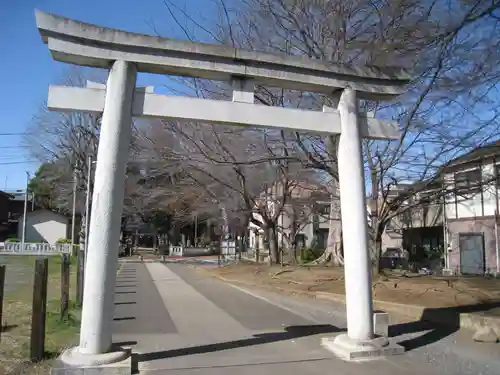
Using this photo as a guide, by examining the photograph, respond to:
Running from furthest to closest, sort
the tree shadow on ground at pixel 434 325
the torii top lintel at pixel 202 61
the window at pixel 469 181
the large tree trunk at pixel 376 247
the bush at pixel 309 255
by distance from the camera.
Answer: the bush at pixel 309 255, the large tree trunk at pixel 376 247, the window at pixel 469 181, the tree shadow on ground at pixel 434 325, the torii top lintel at pixel 202 61

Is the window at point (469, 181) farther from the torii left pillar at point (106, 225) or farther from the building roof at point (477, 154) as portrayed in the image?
the torii left pillar at point (106, 225)

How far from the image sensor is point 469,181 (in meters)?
14.2

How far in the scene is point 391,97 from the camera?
820cm

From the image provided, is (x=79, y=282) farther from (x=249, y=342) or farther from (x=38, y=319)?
(x=249, y=342)

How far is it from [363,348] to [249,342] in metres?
1.95

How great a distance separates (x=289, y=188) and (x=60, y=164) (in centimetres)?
2721

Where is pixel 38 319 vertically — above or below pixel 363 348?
above

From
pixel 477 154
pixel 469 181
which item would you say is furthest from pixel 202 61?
pixel 469 181

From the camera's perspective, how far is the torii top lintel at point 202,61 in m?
6.61

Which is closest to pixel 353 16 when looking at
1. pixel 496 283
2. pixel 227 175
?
pixel 496 283

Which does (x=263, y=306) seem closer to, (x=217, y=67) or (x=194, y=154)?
(x=194, y=154)

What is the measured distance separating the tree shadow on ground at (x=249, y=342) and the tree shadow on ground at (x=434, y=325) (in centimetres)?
135

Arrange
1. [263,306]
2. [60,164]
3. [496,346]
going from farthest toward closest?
[60,164] < [263,306] < [496,346]

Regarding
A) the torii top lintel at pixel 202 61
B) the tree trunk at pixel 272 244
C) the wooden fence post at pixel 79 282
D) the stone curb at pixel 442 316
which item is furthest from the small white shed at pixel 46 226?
the torii top lintel at pixel 202 61
